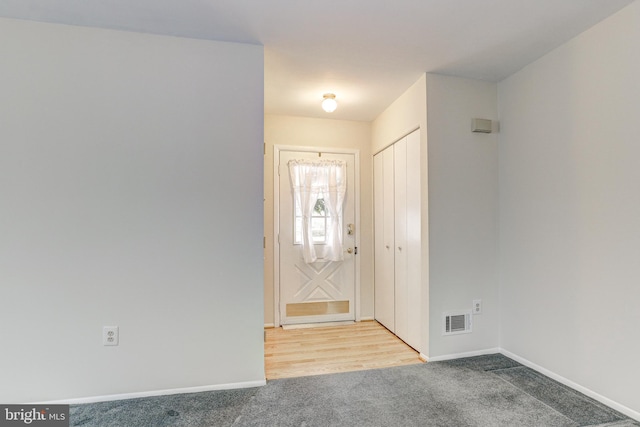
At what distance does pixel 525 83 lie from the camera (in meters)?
2.68

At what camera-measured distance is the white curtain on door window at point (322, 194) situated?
378 centimetres

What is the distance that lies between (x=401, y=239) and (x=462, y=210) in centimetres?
70

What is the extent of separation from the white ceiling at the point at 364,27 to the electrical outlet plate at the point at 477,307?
6.65 ft

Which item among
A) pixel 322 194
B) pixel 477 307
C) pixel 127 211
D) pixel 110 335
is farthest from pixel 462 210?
pixel 110 335

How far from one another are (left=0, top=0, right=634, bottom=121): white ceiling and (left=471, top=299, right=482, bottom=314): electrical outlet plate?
6.65 ft

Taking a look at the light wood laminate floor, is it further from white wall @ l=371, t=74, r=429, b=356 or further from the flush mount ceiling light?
the flush mount ceiling light

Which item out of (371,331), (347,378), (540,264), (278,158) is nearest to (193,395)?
(347,378)

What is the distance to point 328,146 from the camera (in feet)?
12.9

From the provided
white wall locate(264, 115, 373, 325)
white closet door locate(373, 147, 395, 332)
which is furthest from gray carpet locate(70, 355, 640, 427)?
white wall locate(264, 115, 373, 325)

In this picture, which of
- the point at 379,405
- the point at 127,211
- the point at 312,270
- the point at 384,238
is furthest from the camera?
the point at 312,270

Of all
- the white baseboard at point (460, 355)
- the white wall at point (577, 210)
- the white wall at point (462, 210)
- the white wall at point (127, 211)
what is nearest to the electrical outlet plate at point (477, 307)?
the white wall at point (462, 210)

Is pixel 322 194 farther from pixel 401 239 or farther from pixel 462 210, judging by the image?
pixel 462 210

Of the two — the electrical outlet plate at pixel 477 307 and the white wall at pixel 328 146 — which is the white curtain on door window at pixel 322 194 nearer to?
the white wall at pixel 328 146

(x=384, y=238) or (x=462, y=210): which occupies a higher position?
(x=462, y=210)
